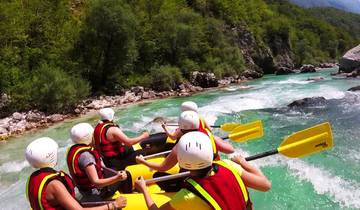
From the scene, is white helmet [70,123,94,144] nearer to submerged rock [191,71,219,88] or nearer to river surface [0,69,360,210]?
river surface [0,69,360,210]

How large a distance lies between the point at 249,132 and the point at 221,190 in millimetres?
3990

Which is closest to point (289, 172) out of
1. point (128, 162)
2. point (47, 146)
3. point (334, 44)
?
point (128, 162)

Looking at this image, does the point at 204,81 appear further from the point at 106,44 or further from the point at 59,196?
the point at 59,196

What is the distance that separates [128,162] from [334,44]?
274ft

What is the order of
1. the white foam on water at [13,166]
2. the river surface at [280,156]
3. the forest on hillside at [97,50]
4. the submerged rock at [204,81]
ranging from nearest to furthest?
the river surface at [280,156], the white foam on water at [13,166], the forest on hillside at [97,50], the submerged rock at [204,81]

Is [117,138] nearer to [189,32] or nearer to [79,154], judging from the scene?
[79,154]

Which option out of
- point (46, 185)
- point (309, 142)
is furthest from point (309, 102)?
point (46, 185)

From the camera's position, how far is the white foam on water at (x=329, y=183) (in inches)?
248

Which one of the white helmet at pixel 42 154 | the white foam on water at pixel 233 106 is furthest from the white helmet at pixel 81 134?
the white foam on water at pixel 233 106

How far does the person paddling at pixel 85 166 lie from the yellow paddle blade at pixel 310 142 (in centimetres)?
186

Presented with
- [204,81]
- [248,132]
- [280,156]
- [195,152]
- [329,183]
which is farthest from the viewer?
[204,81]

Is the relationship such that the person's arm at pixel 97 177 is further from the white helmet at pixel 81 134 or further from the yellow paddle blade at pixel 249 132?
the yellow paddle blade at pixel 249 132

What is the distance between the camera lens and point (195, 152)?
2.46m

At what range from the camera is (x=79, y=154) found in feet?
14.0
